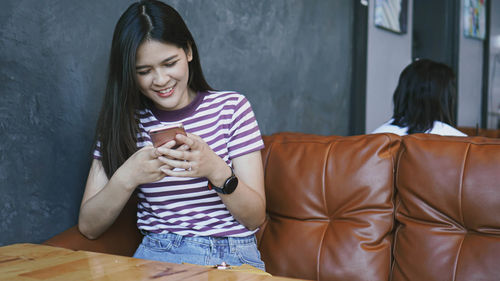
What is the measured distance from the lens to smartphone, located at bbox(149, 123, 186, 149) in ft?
3.92

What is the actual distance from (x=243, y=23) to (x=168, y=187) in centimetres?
124

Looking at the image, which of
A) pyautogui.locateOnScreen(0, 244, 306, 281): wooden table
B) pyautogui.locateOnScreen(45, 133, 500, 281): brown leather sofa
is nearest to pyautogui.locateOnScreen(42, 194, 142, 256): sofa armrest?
pyautogui.locateOnScreen(45, 133, 500, 281): brown leather sofa

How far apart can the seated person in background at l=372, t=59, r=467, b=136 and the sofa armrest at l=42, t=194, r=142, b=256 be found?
4.59 feet

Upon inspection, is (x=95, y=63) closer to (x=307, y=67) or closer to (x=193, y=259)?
(x=193, y=259)

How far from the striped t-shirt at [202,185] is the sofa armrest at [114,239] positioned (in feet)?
0.31

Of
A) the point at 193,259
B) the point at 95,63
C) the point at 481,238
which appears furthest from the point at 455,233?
the point at 95,63

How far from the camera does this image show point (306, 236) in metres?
1.73

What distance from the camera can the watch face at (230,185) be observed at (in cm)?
141

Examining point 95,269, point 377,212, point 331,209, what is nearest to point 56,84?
point 95,269

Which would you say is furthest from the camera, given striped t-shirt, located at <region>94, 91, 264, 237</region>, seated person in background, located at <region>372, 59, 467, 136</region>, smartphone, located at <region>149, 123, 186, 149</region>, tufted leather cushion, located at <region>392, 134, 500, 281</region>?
seated person in background, located at <region>372, 59, 467, 136</region>

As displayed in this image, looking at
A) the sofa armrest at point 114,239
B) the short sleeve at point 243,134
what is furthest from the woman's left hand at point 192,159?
the sofa armrest at point 114,239

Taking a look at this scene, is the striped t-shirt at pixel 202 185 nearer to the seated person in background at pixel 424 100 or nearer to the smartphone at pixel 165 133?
the smartphone at pixel 165 133

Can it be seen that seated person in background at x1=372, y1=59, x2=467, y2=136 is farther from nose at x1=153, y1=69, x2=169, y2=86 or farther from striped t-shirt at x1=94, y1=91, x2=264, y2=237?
nose at x1=153, y1=69, x2=169, y2=86

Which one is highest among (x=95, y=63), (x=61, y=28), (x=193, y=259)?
(x=61, y=28)
